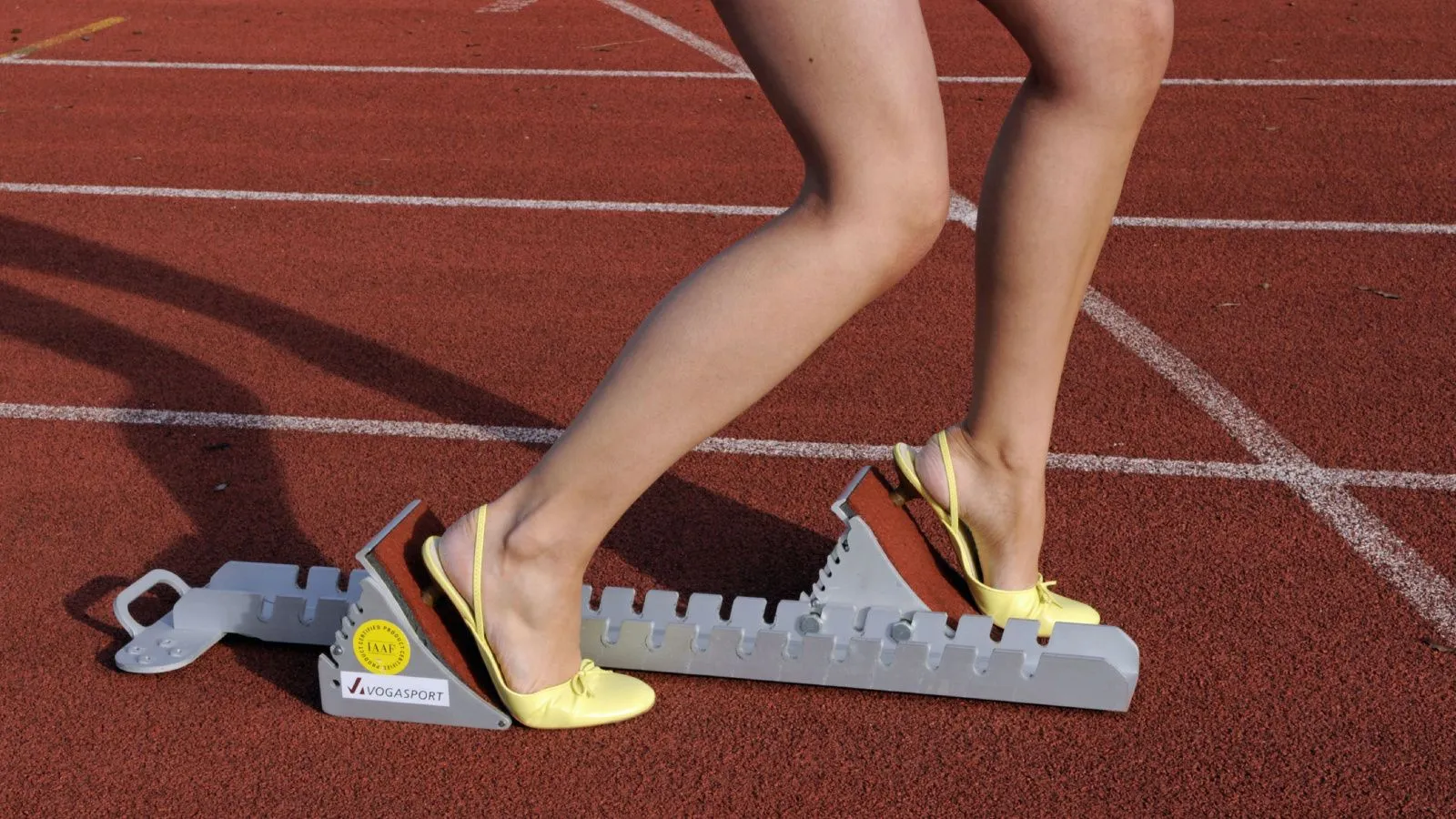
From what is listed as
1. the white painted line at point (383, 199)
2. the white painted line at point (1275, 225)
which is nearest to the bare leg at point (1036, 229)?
the white painted line at point (1275, 225)

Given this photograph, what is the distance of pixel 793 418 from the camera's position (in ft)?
11.4

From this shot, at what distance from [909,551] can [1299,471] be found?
1169 millimetres

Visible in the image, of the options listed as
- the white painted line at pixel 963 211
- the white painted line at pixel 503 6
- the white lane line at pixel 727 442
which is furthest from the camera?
the white painted line at pixel 503 6

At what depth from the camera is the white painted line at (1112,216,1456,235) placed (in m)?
4.73

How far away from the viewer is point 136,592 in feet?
8.14

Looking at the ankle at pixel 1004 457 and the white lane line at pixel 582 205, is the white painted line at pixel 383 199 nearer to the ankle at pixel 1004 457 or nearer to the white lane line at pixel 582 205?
the white lane line at pixel 582 205

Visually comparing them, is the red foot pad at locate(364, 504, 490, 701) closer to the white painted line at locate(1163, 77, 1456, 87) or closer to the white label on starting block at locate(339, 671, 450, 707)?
the white label on starting block at locate(339, 671, 450, 707)

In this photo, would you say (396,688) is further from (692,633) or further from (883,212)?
(883,212)

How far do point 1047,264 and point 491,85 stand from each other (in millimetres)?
5280

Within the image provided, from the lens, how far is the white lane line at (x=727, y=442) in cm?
312

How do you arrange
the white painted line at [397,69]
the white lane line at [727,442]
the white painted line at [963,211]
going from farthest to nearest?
1. the white painted line at [397,69]
2. the white painted line at [963,211]
3. the white lane line at [727,442]

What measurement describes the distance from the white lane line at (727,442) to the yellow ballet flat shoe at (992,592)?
29.6 inches

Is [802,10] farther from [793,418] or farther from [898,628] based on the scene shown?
[793,418]

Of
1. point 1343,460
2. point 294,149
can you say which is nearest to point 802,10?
point 1343,460
